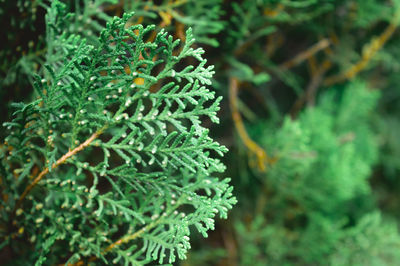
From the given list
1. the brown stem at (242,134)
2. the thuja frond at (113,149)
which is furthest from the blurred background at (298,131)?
the thuja frond at (113,149)

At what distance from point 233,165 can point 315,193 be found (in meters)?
0.51

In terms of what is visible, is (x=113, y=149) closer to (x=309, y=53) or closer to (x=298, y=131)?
(x=298, y=131)

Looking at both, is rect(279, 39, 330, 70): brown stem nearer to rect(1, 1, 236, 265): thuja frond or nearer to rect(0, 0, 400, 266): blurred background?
rect(0, 0, 400, 266): blurred background

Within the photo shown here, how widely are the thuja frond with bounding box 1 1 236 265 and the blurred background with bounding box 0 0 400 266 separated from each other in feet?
1.77

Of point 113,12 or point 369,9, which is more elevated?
point 369,9

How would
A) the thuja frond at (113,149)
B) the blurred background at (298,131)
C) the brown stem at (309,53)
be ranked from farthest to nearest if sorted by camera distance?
1. the brown stem at (309,53)
2. the blurred background at (298,131)
3. the thuja frond at (113,149)

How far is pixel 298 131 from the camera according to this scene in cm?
174

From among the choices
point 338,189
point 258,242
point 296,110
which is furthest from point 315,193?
point 296,110

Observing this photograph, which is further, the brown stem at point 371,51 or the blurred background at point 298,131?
the brown stem at point 371,51

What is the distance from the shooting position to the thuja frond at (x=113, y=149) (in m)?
0.91

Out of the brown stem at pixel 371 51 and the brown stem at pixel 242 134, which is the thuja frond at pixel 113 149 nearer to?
the brown stem at pixel 242 134

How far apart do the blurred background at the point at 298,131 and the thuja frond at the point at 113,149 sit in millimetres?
539

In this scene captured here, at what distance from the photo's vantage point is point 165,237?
105cm

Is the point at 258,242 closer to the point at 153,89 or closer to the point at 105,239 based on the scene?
the point at 153,89
